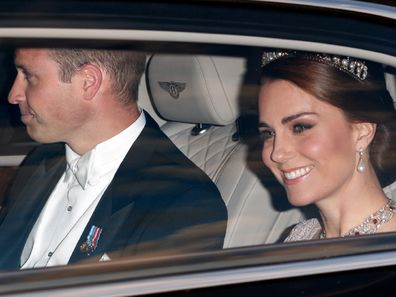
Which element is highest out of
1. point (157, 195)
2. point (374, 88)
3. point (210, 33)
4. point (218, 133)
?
point (210, 33)

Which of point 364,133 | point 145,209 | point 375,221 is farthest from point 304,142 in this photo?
point 145,209

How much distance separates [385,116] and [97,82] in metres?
0.73

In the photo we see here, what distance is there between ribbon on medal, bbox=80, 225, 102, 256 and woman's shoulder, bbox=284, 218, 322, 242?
1.48 ft

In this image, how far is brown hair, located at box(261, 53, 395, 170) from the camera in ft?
9.21

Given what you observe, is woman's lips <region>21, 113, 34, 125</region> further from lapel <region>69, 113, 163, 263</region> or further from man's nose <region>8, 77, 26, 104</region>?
lapel <region>69, 113, 163, 263</region>

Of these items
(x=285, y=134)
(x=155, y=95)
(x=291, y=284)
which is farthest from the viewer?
(x=155, y=95)

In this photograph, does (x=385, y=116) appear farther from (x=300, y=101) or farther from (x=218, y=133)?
(x=218, y=133)

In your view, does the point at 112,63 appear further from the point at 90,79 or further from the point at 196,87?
the point at 196,87

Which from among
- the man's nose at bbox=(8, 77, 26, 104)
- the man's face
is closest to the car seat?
the man's face

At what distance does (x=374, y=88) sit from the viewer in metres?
2.80

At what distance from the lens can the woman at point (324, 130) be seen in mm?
2826

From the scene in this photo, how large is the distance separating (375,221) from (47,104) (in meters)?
0.88

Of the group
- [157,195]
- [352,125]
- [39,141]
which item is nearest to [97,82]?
[39,141]

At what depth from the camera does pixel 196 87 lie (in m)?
3.07
